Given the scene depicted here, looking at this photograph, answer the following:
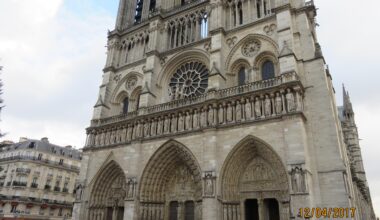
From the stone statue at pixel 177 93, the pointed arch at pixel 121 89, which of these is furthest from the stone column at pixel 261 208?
the pointed arch at pixel 121 89

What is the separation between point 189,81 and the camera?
1772 cm

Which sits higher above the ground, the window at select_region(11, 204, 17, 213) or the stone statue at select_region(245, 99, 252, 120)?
the stone statue at select_region(245, 99, 252, 120)

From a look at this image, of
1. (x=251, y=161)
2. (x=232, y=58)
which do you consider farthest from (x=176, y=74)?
(x=251, y=161)

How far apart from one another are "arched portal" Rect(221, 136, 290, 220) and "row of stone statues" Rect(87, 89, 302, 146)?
137 centimetres

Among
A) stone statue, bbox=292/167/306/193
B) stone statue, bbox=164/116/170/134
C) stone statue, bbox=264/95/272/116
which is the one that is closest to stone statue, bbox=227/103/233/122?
stone statue, bbox=264/95/272/116

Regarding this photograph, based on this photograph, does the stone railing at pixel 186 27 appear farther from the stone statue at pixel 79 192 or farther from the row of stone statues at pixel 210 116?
the stone statue at pixel 79 192

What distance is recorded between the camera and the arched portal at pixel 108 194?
16.7 meters

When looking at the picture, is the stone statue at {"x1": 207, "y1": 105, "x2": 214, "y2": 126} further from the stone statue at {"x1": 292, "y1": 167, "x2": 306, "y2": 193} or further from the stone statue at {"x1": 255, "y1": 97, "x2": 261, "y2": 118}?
the stone statue at {"x1": 292, "y1": 167, "x2": 306, "y2": 193}

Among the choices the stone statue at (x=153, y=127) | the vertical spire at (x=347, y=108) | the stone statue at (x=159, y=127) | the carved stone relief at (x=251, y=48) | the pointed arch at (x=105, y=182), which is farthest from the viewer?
the vertical spire at (x=347, y=108)

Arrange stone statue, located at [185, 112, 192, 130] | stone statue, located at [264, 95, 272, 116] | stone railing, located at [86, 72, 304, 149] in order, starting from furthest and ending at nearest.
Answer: stone statue, located at [185, 112, 192, 130] → stone statue, located at [264, 95, 272, 116] → stone railing, located at [86, 72, 304, 149]

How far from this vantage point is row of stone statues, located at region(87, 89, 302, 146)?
12.5 metres
